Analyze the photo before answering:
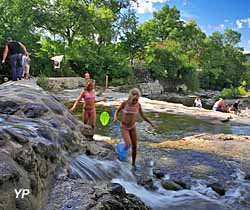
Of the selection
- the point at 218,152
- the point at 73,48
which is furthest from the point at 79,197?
the point at 73,48

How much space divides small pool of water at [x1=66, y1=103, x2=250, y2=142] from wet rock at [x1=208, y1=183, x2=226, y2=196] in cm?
477

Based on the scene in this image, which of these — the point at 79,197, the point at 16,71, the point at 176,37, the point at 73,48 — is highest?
the point at 176,37

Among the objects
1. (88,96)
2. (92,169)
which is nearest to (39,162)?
(92,169)

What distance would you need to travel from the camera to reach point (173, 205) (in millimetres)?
5969

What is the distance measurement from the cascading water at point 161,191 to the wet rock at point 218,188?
8 centimetres

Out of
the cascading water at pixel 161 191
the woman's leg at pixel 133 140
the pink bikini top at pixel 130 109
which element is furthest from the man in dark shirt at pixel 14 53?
the cascading water at pixel 161 191

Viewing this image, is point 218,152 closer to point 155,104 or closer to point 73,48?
point 155,104

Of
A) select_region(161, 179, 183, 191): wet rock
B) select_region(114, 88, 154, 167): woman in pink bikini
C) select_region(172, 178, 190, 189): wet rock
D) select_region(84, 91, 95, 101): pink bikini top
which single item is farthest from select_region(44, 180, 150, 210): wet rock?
select_region(84, 91, 95, 101): pink bikini top

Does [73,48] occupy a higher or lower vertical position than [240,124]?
higher

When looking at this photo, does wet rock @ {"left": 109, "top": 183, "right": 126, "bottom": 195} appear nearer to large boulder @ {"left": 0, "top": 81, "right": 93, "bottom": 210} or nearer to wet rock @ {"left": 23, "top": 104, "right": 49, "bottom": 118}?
large boulder @ {"left": 0, "top": 81, "right": 93, "bottom": 210}

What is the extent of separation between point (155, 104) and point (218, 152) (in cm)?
1199

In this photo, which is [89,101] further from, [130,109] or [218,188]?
[218,188]

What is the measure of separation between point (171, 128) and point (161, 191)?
793 cm

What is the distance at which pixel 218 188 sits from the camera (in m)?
6.74
